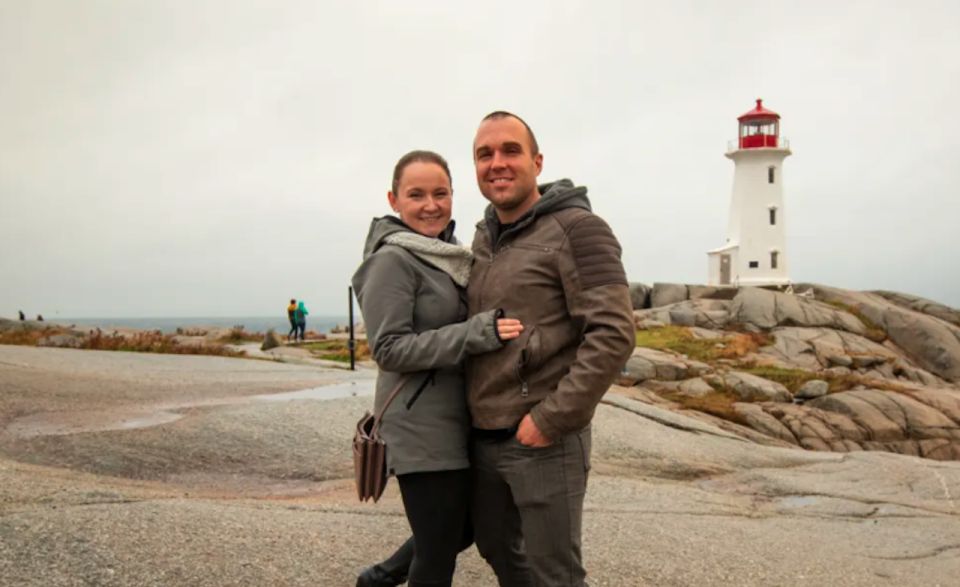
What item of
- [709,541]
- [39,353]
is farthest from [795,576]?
[39,353]

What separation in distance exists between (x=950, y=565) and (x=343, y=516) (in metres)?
6.28

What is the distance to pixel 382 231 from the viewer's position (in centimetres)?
439

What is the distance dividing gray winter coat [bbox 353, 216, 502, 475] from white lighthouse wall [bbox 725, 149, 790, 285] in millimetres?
45520

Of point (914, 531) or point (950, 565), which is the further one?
point (914, 531)

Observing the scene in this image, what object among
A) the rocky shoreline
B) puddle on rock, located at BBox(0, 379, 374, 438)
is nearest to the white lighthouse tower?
the rocky shoreline

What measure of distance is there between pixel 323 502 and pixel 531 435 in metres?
5.34

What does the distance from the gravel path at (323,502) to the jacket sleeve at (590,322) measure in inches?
116

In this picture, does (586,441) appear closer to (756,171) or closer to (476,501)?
(476,501)

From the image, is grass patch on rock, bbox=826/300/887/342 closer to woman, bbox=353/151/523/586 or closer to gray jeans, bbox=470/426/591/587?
gray jeans, bbox=470/426/591/587

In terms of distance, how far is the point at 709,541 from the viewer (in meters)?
8.02

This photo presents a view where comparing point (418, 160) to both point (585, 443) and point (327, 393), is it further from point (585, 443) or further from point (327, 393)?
point (327, 393)

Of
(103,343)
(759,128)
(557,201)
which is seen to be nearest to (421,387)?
(557,201)

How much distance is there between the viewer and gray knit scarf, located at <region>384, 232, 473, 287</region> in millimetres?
4223

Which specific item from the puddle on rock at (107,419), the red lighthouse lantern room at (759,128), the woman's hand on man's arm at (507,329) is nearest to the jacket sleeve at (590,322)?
the woman's hand on man's arm at (507,329)
